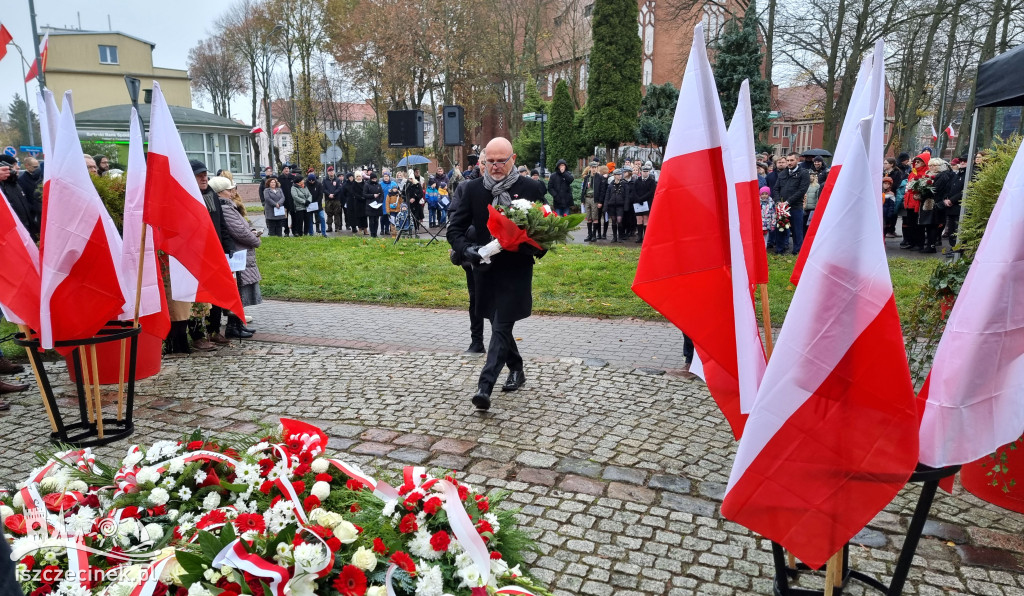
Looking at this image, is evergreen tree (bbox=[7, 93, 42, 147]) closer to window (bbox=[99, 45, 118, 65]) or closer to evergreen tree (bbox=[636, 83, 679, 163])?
window (bbox=[99, 45, 118, 65])

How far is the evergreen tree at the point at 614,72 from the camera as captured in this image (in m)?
37.4

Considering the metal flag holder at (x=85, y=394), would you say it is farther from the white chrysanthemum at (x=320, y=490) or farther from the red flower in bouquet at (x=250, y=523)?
the red flower in bouquet at (x=250, y=523)

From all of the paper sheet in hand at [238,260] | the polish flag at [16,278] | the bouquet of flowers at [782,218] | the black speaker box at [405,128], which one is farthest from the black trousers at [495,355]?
the black speaker box at [405,128]

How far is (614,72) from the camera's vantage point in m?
37.3

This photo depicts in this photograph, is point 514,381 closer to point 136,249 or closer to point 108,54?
point 136,249

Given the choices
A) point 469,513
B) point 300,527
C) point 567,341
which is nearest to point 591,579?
point 469,513

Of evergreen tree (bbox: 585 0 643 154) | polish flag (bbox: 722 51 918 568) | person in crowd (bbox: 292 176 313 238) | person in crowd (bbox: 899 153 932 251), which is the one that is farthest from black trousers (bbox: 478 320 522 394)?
evergreen tree (bbox: 585 0 643 154)

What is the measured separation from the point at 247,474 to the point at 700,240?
2169mm

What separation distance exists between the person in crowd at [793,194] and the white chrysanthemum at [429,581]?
43.5ft

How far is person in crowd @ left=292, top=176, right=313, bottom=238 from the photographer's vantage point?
773 inches

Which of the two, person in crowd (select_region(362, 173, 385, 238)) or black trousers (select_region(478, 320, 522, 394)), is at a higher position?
person in crowd (select_region(362, 173, 385, 238))

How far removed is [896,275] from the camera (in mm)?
11352

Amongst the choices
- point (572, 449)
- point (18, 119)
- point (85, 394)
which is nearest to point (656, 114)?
point (572, 449)

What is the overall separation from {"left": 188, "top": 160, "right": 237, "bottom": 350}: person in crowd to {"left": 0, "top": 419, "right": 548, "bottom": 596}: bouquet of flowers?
178 inches
